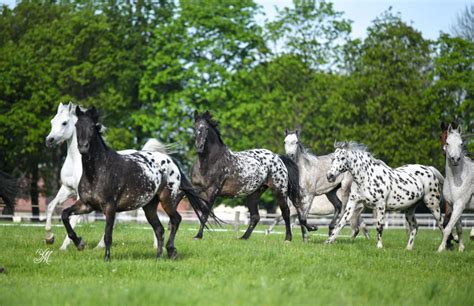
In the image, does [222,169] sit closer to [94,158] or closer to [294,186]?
[294,186]

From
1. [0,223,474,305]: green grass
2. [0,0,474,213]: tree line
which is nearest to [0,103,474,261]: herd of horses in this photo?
[0,223,474,305]: green grass

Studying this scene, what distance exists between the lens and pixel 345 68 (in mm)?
52688

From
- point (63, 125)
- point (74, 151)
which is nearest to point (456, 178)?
point (74, 151)

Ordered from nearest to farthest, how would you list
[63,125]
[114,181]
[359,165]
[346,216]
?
[114,181]
[63,125]
[346,216]
[359,165]

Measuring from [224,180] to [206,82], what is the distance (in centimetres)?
2826

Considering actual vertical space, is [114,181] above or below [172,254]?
above

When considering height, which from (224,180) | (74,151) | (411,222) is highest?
(74,151)

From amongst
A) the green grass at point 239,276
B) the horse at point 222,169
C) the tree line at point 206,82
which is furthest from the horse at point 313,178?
the tree line at point 206,82

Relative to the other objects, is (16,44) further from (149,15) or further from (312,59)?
(312,59)

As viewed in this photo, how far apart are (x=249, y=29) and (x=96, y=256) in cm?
3622

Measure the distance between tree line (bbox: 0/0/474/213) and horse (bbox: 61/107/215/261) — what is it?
28754 mm

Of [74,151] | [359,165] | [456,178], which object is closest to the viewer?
[74,151]

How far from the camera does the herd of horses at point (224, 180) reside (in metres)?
13.1

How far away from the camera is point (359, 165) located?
58.0 ft
